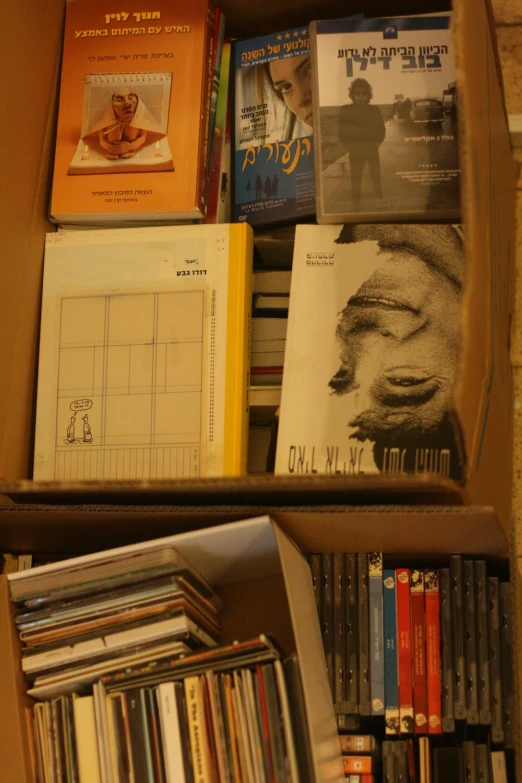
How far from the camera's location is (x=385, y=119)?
1283 millimetres

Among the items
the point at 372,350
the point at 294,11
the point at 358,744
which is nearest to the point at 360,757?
the point at 358,744

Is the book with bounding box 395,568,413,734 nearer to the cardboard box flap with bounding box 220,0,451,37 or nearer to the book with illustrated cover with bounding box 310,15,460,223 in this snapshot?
the book with illustrated cover with bounding box 310,15,460,223

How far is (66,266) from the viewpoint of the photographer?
1.34 meters

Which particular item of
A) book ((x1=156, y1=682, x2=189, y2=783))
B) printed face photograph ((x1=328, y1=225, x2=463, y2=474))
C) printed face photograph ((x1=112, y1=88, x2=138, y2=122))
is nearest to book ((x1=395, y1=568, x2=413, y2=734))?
printed face photograph ((x1=328, y1=225, x2=463, y2=474))

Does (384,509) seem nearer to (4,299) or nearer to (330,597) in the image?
(330,597)

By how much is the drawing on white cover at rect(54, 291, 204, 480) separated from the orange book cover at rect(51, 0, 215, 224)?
16 centimetres

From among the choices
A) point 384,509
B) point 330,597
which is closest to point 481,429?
point 384,509

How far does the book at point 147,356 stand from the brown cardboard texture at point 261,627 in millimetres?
133

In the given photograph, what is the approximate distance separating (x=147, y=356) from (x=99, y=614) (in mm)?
392

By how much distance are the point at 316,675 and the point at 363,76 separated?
88cm

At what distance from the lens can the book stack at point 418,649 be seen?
1.11m

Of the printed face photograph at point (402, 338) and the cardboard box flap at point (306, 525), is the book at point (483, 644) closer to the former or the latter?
the cardboard box flap at point (306, 525)

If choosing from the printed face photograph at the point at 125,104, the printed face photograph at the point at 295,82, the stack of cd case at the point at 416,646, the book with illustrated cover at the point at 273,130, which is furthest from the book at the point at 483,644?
the printed face photograph at the point at 125,104

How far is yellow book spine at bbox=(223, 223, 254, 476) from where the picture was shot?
1.22 metres
